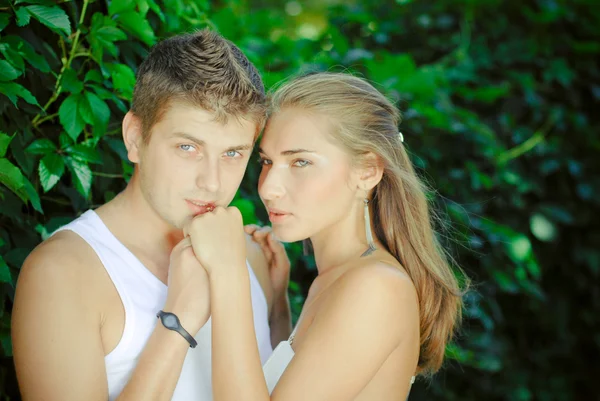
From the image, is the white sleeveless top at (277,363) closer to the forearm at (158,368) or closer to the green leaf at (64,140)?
the forearm at (158,368)

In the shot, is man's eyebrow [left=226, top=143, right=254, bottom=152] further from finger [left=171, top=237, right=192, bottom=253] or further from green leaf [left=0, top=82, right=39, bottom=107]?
green leaf [left=0, top=82, right=39, bottom=107]

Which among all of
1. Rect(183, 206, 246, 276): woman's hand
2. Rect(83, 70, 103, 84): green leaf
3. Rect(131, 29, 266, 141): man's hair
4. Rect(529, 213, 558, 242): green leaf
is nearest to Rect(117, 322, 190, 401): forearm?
Rect(183, 206, 246, 276): woman's hand

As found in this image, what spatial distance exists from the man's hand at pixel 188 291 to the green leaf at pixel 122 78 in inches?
25.8

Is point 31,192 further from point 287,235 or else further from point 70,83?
point 287,235

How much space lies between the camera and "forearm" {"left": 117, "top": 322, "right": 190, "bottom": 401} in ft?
6.33

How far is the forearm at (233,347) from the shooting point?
203 centimetres

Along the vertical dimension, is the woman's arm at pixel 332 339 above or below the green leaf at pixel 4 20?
below

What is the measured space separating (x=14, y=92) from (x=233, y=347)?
3.24 feet

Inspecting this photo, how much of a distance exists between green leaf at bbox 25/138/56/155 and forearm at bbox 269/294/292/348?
1.07 metres

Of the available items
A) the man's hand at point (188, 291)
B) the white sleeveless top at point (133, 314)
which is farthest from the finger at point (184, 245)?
the white sleeveless top at point (133, 314)

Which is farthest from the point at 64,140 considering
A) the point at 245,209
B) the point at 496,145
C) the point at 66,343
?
the point at 496,145

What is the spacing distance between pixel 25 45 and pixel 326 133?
101cm

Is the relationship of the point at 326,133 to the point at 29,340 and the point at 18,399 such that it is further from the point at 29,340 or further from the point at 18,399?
the point at 18,399

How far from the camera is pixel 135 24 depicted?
7.95 feet
